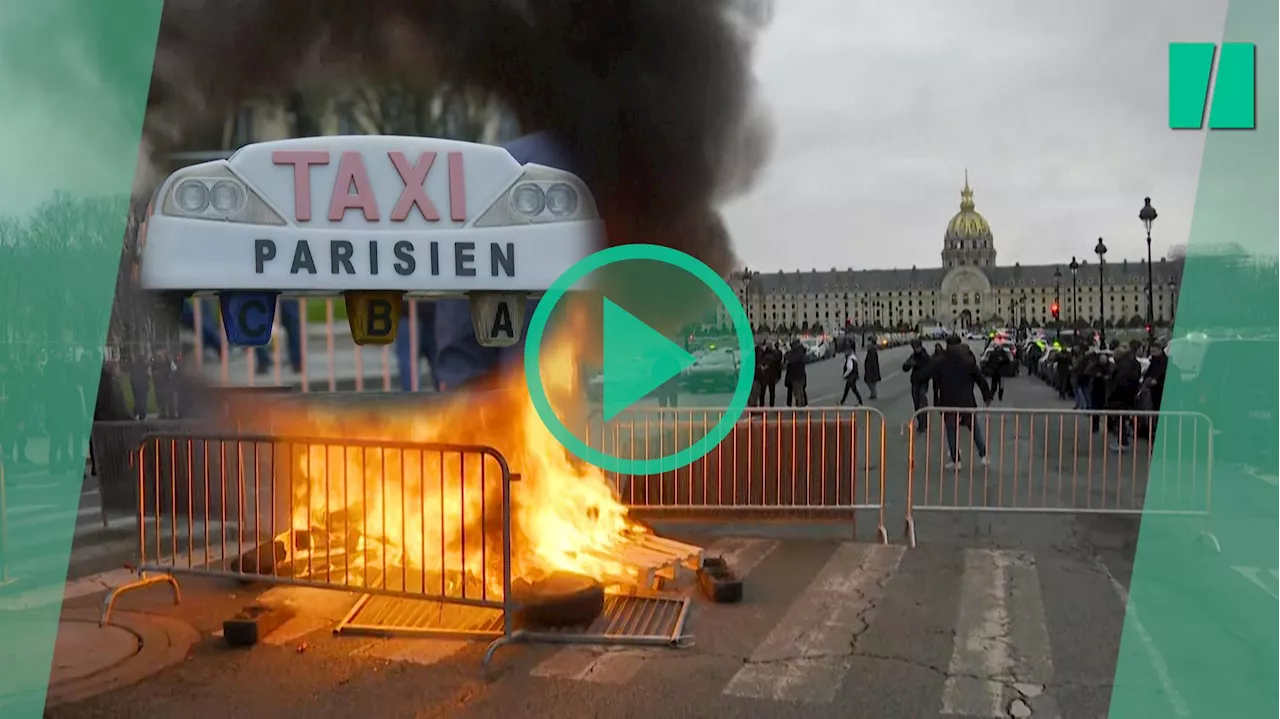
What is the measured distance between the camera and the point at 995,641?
14.7 feet

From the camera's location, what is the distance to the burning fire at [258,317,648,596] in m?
5.20

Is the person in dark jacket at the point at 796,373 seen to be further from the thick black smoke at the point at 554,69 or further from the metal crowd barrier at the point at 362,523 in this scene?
the metal crowd barrier at the point at 362,523

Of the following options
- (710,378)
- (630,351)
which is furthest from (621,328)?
(710,378)

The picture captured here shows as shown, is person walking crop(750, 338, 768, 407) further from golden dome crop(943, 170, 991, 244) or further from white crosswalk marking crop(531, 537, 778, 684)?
golden dome crop(943, 170, 991, 244)

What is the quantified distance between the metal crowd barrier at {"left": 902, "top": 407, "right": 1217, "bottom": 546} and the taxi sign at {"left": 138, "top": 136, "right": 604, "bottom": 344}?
3104 mm

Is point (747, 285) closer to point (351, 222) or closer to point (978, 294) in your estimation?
point (351, 222)

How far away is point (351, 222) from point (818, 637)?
2.95 m

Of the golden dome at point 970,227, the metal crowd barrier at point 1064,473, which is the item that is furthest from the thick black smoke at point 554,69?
the golden dome at point 970,227

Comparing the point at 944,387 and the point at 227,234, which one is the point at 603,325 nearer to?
the point at 227,234

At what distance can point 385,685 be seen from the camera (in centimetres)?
393

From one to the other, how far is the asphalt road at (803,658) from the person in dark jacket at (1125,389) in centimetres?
702

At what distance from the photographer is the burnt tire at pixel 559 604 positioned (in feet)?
15.0

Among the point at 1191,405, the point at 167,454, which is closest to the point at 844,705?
the point at 167,454
